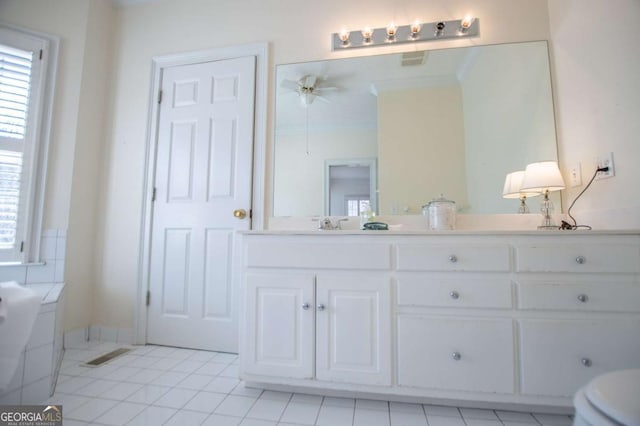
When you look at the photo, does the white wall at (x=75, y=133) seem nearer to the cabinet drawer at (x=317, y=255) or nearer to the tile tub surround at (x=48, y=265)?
the tile tub surround at (x=48, y=265)

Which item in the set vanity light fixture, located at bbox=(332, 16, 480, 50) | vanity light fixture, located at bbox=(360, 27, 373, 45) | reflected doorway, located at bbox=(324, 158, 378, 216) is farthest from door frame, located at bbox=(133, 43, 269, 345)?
vanity light fixture, located at bbox=(360, 27, 373, 45)

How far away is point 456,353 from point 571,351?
1.49 ft

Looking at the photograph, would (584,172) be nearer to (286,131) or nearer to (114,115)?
(286,131)

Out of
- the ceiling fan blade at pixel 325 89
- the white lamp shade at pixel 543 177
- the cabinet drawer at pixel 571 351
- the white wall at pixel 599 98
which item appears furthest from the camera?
the ceiling fan blade at pixel 325 89

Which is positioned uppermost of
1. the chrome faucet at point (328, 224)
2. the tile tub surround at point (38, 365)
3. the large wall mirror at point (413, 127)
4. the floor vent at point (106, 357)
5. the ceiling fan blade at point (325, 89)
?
the ceiling fan blade at point (325, 89)

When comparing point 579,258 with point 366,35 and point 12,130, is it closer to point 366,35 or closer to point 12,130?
point 366,35

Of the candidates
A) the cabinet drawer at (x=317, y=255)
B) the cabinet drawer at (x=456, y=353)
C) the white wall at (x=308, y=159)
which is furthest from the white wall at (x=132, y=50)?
the cabinet drawer at (x=456, y=353)

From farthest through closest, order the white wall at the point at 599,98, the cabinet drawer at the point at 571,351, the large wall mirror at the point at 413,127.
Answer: the large wall mirror at the point at 413,127 → the white wall at the point at 599,98 → the cabinet drawer at the point at 571,351

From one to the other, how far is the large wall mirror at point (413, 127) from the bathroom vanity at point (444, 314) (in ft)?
1.74

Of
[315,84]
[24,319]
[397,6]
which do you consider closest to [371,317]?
[24,319]

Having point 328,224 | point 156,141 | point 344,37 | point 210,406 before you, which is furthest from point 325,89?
point 210,406

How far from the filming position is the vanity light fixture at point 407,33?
1.77 m

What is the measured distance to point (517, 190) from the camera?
163 cm

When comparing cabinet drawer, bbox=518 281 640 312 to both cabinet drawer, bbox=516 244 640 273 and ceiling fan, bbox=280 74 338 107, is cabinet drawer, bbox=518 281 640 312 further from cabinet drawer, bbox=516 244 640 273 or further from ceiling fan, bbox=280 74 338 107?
ceiling fan, bbox=280 74 338 107
